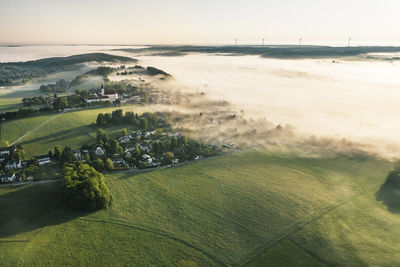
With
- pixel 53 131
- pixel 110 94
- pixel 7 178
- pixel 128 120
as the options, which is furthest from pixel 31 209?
pixel 110 94

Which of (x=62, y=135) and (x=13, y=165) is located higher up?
(x=62, y=135)

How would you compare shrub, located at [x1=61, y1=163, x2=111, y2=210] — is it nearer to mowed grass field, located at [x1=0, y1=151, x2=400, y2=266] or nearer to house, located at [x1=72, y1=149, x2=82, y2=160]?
mowed grass field, located at [x1=0, y1=151, x2=400, y2=266]

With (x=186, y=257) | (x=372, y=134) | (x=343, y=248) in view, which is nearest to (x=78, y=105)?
(x=186, y=257)

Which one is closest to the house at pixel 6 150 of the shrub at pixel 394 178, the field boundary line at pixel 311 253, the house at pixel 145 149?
the house at pixel 145 149

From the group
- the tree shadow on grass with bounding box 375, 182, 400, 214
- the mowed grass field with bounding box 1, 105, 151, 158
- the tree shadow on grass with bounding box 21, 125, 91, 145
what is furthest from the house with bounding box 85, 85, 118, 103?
the tree shadow on grass with bounding box 375, 182, 400, 214

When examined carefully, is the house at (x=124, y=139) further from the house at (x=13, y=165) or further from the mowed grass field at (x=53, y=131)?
the house at (x=13, y=165)

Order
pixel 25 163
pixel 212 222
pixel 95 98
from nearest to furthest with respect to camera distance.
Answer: pixel 212 222, pixel 25 163, pixel 95 98

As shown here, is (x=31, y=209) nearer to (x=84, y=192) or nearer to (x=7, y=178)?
(x=84, y=192)
